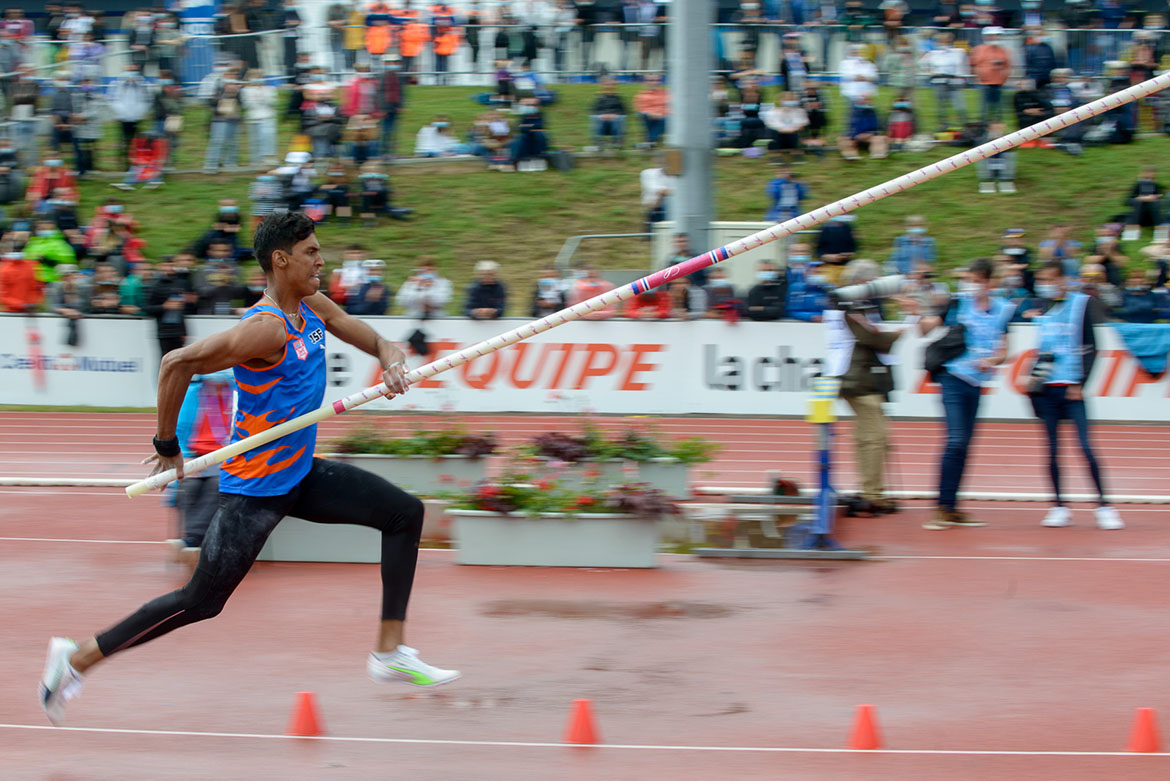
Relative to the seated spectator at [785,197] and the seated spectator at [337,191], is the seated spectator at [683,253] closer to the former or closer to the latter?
the seated spectator at [785,197]

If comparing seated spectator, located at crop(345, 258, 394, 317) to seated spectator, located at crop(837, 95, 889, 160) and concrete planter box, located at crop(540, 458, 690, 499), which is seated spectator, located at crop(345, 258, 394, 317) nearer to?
concrete planter box, located at crop(540, 458, 690, 499)

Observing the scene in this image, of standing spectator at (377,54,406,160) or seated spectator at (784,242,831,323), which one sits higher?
standing spectator at (377,54,406,160)

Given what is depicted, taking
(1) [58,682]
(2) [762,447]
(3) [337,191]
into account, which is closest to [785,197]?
(2) [762,447]

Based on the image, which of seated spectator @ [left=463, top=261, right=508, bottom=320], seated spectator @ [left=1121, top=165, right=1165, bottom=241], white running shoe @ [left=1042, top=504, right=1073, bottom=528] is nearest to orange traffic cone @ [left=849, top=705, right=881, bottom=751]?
white running shoe @ [left=1042, top=504, right=1073, bottom=528]

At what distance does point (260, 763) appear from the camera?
5.00 meters

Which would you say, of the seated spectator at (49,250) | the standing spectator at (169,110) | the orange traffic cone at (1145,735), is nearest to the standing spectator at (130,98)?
the standing spectator at (169,110)

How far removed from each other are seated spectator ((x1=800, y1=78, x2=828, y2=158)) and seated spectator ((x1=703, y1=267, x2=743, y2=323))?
734cm

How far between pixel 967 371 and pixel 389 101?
15233mm

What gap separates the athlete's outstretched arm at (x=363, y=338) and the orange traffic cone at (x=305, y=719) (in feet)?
4.24

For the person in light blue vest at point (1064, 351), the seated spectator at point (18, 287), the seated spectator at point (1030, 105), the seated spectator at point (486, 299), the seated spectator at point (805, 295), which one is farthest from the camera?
the seated spectator at point (1030, 105)

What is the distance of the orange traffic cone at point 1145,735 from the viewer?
507 centimetres

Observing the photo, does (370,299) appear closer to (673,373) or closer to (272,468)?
(673,373)

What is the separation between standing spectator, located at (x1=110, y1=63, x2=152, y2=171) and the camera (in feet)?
72.4

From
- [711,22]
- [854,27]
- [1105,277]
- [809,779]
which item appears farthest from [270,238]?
[854,27]
